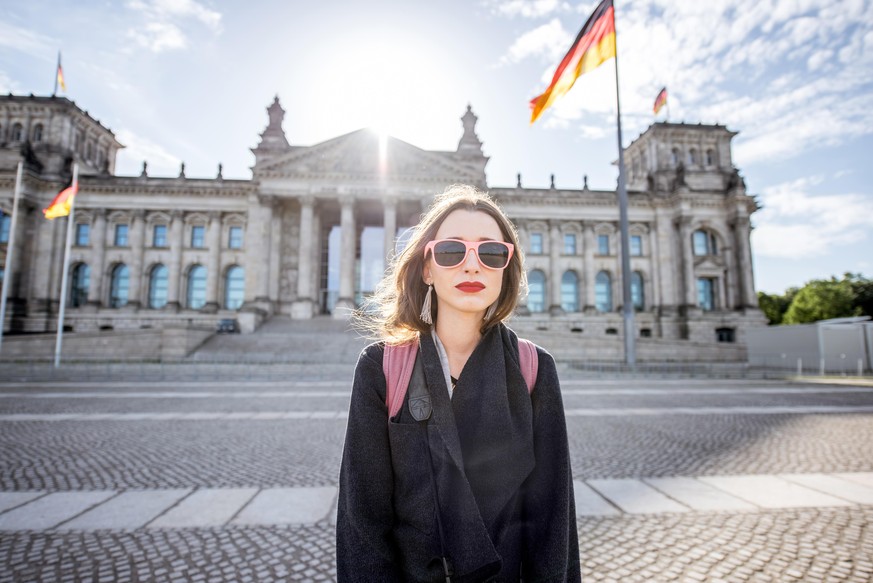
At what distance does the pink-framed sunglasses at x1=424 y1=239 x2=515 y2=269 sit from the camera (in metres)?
1.99

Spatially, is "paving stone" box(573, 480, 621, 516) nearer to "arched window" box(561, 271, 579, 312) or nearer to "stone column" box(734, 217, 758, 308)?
"arched window" box(561, 271, 579, 312)

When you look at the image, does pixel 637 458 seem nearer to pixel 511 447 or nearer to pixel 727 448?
pixel 727 448

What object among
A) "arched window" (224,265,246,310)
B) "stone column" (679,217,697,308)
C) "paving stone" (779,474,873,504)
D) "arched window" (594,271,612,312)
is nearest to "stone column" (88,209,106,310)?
"arched window" (224,265,246,310)

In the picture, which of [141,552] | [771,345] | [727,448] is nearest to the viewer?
[141,552]

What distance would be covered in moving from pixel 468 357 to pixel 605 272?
155ft

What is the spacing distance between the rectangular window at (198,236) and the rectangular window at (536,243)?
32.3 meters

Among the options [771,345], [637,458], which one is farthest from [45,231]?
[771,345]

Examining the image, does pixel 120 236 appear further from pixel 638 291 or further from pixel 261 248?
pixel 638 291

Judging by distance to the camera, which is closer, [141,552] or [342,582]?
[342,582]

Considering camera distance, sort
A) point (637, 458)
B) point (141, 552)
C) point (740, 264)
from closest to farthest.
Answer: point (141, 552) < point (637, 458) < point (740, 264)

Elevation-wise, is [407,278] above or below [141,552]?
above

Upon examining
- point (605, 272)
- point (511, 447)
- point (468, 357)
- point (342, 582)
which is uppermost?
point (605, 272)

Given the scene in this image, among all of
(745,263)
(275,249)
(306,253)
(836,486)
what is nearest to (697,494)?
(836,486)

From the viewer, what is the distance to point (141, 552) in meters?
3.47
